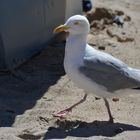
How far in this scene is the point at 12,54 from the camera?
8.56 metres

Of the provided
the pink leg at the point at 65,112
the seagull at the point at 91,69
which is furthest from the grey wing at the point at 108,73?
the pink leg at the point at 65,112

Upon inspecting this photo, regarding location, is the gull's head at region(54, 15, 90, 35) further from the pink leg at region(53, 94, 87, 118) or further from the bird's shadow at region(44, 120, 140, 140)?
the bird's shadow at region(44, 120, 140, 140)

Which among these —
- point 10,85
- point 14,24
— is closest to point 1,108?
point 10,85

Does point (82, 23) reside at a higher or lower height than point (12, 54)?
higher

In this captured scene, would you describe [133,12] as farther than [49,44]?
Yes

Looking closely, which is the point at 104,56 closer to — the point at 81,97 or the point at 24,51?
the point at 81,97

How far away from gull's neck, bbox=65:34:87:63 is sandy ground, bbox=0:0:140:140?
696mm

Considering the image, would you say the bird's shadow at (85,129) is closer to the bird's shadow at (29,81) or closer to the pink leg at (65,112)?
the pink leg at (65,112)

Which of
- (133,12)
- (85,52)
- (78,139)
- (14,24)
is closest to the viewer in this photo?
(78,139)

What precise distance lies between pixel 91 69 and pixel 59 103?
102cm

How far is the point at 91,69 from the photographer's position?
6.79 m

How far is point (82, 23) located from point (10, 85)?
1654 millimetres

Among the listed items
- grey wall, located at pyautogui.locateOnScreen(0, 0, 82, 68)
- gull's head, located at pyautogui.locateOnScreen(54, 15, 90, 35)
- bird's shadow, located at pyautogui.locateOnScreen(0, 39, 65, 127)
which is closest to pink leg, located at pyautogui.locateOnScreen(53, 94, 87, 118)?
bird's shadow, located at pyautogui.locateOnScreen(0, 39, 65, 127)

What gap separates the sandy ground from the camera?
656 centimetres
